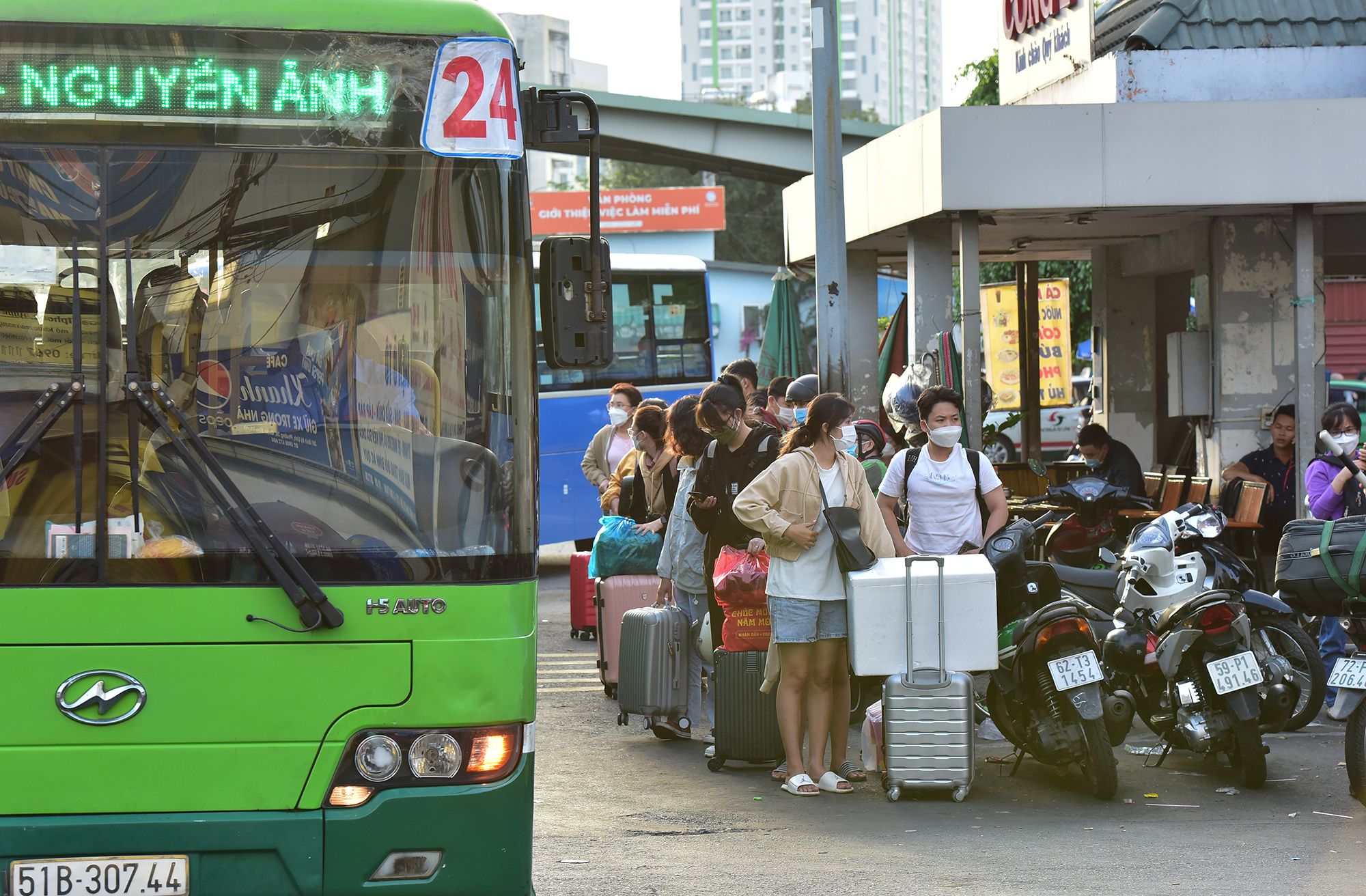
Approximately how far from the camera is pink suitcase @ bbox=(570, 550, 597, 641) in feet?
35.6

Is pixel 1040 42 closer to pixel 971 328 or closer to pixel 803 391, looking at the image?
pixel 971 328

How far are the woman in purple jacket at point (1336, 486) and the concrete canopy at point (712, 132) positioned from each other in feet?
65.2

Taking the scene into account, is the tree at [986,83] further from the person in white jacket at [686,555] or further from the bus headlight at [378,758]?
the bus headlight at [378,758]

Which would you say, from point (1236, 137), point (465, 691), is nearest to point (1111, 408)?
point (1236, 137)

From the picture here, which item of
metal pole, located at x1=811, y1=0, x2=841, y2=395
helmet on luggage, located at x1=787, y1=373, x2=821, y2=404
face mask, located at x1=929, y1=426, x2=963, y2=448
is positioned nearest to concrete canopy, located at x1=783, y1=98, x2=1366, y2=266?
metal pole, located at x1=811, y1=0, x2=841, y2=395

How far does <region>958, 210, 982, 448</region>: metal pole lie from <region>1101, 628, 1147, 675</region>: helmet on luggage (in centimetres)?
434

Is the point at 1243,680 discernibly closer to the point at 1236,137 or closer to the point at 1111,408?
the point at 1236,137

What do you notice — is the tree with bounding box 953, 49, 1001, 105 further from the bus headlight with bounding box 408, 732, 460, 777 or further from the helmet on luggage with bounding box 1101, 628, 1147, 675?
the bus headlight with bounding box 408, 732, 460, 777

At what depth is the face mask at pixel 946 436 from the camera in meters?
7.36

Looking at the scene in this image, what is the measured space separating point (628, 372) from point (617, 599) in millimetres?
8863

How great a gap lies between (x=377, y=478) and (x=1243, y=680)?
4.32 m

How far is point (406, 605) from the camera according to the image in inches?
148

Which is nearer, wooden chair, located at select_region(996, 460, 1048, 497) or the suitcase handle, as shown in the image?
the suitcase handle

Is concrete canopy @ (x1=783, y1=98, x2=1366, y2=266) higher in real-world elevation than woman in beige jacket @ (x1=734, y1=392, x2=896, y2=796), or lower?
higher
